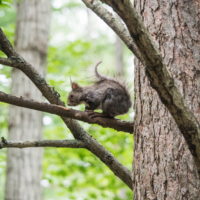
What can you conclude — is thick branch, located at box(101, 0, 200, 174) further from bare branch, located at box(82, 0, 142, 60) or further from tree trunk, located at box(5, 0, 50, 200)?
tree trunk, located at box(5, 0, 50, 200)

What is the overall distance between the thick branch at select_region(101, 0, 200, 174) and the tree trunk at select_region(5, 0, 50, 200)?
159 inches

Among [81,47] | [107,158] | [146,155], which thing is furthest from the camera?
[81,47]

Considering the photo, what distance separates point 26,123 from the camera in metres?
5.93

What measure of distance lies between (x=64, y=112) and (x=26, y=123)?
346cm

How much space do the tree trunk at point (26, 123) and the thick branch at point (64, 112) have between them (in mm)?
3100

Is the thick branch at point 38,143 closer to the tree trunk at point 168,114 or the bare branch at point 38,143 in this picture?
the bare branch at point 38,143

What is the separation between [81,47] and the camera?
898cm

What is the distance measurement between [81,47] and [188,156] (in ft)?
22.4

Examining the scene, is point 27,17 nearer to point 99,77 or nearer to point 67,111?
point 99,77

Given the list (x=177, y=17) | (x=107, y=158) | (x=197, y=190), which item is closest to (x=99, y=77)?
(x=107, y=158)

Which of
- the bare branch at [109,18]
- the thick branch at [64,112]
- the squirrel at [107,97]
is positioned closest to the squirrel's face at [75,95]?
the squirrel at [107,97]

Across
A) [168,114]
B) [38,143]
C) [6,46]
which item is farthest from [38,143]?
[168,114]

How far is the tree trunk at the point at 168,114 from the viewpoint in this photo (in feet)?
7.64

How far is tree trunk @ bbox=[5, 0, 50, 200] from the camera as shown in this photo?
5766 millimetres
